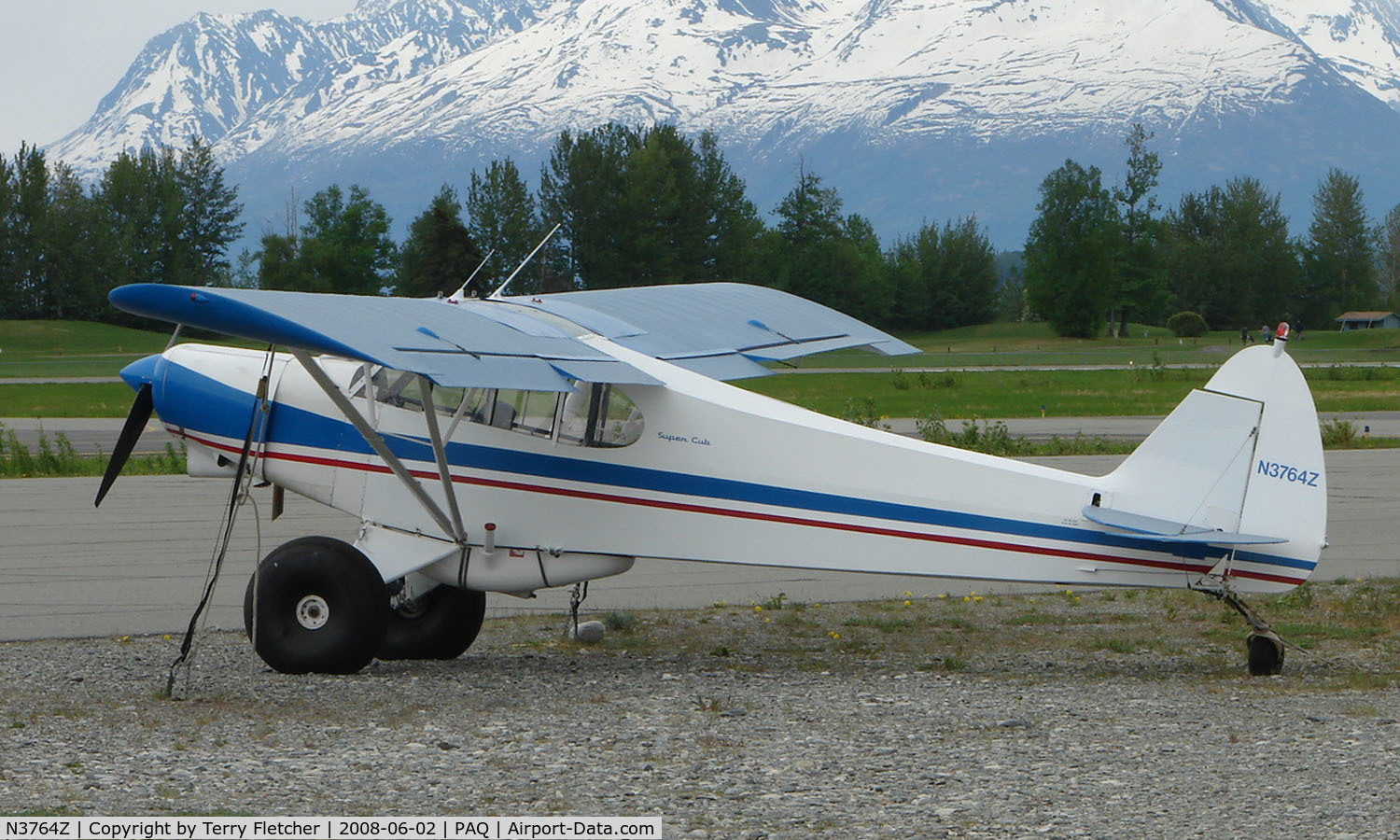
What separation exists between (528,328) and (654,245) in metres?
86.7

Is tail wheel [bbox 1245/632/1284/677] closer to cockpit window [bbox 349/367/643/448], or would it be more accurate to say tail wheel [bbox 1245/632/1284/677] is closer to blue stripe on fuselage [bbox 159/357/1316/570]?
→ blue stripe on fuselage [bbox 159/357/1316/570]

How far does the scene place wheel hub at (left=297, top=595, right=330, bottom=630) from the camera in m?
8.70

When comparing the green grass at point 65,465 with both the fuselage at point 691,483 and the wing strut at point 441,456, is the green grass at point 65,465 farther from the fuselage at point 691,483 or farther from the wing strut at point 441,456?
the wing strut at point 441,456

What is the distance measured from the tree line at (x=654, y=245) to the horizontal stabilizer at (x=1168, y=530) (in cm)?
7257

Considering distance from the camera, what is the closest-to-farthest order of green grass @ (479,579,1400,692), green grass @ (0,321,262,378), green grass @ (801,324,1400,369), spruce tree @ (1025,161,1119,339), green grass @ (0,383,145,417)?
green grass @ (479,579,1400,692) → green grass @ (0,383,145,417) → green grass @ (0,321,262,378) → green grass @ (801,324,1400,369) → spruce tree @ (1025,161,1119,339)

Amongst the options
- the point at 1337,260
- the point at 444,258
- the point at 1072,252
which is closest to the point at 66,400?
the point at 444,258

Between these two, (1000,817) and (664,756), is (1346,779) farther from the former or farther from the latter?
(664,756)

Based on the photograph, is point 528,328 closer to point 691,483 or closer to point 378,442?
point 378,442

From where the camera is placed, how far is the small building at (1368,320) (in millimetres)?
108688

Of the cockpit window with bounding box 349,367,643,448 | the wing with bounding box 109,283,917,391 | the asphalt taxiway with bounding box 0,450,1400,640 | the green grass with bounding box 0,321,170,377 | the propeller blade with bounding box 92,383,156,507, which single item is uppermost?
the wing with bounding box 109,283,917,391

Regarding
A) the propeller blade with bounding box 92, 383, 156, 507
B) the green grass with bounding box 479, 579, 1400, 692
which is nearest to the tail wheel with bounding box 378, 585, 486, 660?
the green grass with bounding box 479, 579, 1400, 692

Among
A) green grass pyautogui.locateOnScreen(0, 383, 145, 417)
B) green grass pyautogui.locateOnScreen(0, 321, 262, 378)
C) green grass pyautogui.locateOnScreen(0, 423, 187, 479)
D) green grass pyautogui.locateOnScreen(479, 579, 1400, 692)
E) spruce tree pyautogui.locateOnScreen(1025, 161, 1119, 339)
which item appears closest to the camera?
green grass pyautogui.locateOnScreen(479, 579, 1400, 692)

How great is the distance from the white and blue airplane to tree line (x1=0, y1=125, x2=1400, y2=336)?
233ft

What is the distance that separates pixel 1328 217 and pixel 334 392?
Result: 13065cm
